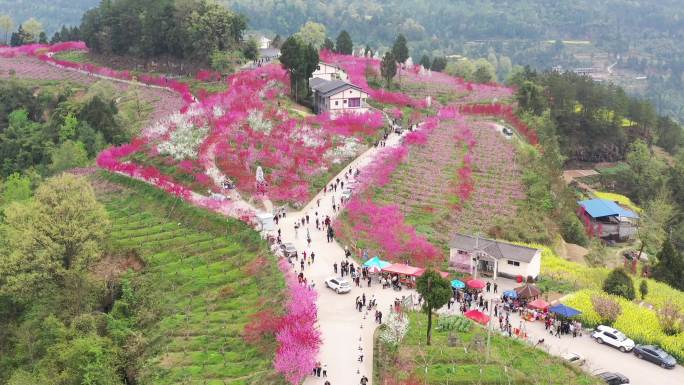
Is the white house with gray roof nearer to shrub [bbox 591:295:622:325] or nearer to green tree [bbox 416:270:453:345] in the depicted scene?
shrub [bbox 591:295:622:325]

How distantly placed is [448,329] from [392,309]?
146 inches

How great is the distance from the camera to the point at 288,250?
50.2 m

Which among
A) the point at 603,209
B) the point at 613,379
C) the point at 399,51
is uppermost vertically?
the point at 399,51

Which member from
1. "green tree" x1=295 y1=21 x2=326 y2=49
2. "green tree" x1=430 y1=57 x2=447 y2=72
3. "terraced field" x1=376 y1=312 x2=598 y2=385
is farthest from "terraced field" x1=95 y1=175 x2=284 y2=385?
"green tree" x1=430 y1=57 x2=447 y2=72

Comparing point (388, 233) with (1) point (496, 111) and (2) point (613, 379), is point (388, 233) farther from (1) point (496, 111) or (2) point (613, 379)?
(1) point (496, 111)

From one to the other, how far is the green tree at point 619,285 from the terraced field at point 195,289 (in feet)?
73.8

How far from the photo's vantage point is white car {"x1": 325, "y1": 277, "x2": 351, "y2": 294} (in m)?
45.2

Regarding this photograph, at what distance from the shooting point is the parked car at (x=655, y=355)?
38.6 metres

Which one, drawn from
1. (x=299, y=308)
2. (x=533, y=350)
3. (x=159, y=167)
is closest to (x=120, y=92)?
(x=159, y=167)

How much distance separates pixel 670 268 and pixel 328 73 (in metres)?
54.7

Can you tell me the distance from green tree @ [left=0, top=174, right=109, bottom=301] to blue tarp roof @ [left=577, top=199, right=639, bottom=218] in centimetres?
5381

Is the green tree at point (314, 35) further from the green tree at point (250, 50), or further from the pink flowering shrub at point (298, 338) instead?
the pink flowering shrub at point (298, 338)

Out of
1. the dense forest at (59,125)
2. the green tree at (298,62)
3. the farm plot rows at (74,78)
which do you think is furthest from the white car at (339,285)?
the farm plot rows at (74,78)

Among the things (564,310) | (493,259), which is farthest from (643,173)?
(564,310)
